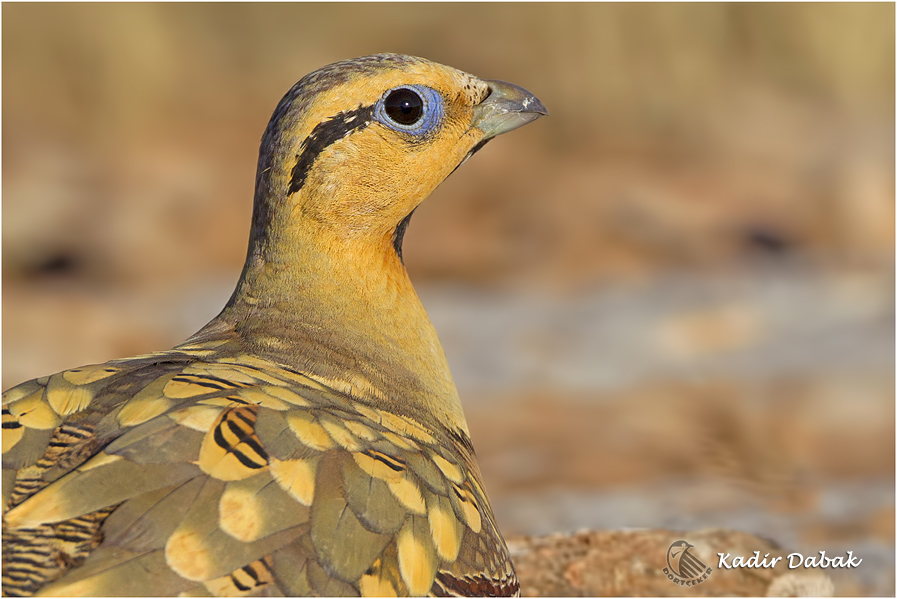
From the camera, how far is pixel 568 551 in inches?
193

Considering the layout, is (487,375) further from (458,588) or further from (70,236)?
(458,588)

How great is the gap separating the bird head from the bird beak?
14 cm

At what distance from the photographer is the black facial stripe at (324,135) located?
343 cm

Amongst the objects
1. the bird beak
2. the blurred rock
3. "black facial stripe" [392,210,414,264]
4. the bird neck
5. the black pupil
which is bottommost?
the blurred rock

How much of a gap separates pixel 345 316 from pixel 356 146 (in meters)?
0.62

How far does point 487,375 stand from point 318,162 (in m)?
6.04

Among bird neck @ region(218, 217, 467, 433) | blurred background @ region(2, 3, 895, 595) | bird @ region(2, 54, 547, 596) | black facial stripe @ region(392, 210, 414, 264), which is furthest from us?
blurred background @ region(2, 3, 895, 595)

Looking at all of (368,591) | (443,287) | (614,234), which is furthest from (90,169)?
(368,591)

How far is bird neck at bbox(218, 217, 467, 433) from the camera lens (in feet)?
10.8

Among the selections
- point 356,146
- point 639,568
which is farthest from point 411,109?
point 639,568

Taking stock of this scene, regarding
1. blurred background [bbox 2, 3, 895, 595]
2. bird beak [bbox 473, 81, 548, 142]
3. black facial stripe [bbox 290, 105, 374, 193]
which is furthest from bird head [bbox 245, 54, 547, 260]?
blurred background [bbox 2, 3, 895, 595]

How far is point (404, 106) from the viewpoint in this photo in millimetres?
3529

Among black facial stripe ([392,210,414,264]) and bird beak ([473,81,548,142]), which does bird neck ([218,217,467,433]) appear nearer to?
black facial stripe ([392,210,414,264])

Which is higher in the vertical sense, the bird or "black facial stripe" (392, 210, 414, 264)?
"black facial stripe" (392, 210, 414, 264)
